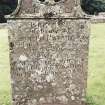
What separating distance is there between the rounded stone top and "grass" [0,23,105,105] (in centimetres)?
264

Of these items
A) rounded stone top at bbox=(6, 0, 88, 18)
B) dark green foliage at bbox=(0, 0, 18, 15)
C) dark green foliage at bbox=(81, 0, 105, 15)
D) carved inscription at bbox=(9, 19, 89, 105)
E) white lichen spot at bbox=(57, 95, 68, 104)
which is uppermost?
rounded stone top at bbox=(6, 0, 88, 18)

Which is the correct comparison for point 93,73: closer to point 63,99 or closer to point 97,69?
point 97,69

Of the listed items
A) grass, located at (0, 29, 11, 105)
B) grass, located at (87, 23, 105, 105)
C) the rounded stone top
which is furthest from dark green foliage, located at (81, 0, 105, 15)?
the rounded stone top

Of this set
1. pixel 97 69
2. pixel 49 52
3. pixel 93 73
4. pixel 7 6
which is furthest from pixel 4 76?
pixel 7 6

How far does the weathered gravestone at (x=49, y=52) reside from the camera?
774 centimetres

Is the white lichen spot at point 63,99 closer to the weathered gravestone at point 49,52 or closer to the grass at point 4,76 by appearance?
the weathered gravestone at point 49,52

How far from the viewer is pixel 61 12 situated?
7.77 meters

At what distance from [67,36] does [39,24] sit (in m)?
0.71

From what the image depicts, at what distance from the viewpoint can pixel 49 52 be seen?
8008mm

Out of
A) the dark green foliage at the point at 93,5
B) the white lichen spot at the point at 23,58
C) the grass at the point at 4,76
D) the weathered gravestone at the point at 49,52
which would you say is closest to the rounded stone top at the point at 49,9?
the weathered gravestone at the point at 49,52

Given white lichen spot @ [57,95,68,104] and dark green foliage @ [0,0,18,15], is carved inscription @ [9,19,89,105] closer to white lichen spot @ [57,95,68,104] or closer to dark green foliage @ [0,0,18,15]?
white lichen spot @ [57,95,68,104]

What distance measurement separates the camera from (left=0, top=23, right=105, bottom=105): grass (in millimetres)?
9584

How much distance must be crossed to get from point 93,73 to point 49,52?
4.40 metres

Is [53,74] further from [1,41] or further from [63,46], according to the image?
[1,41]
